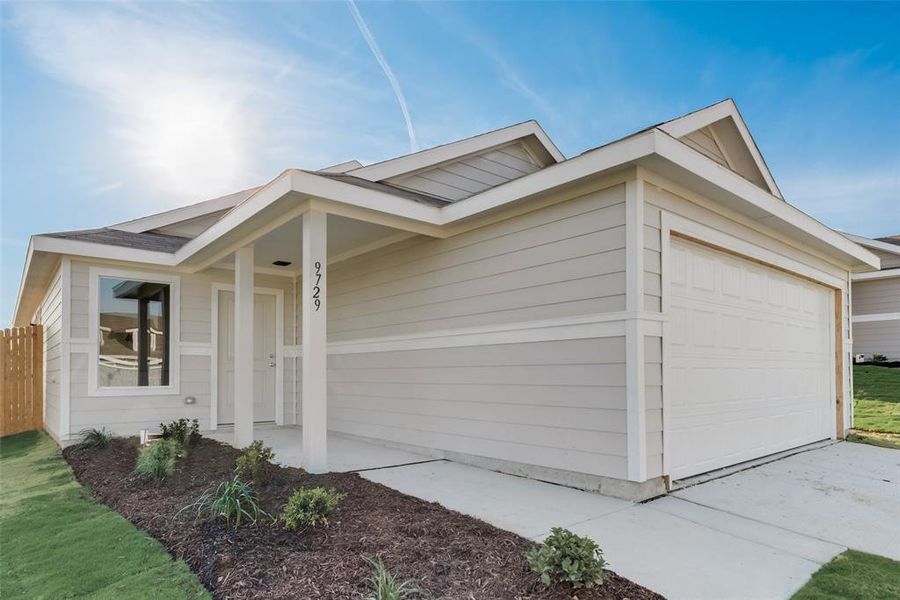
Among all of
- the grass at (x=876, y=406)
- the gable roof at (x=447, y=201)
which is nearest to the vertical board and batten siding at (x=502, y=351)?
the gable roof at (x=447, y=201)

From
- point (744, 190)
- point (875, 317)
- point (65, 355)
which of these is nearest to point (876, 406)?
point (875, 317)

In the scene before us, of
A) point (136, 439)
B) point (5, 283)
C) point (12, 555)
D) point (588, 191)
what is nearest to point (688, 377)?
point (588, 191)

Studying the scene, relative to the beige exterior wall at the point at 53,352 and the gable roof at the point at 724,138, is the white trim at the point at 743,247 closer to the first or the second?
the gable roof at the point at 724,138

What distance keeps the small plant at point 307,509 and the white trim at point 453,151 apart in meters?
4.43

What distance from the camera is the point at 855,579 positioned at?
8.83ft

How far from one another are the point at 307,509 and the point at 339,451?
10.3 feet

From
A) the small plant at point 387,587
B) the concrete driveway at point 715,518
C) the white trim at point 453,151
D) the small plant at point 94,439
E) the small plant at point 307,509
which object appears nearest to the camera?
the small plant at point 387,587

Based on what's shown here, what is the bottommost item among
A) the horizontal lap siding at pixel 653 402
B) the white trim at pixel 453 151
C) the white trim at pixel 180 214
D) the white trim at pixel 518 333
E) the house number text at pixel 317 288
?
the horizontal lap siding at pixel 653 402

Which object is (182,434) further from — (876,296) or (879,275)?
(876,296)

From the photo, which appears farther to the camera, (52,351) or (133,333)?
(52,351)

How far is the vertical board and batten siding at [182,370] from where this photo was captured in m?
6.85

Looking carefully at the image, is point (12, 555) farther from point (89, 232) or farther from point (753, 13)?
point (753, 13)

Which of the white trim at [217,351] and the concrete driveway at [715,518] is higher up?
the white trim at [217,351]

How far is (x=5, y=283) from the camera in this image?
1045 centimetres
